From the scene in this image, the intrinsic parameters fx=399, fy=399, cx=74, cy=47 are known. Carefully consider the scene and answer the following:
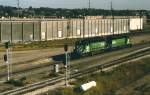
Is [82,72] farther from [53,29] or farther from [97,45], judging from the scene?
[53,29]

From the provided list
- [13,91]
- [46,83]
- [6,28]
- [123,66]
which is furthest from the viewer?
[6,28]

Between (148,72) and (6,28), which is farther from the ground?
(6,28)

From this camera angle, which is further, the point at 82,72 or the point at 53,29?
the point at 53,29

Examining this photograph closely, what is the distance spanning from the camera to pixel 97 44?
73875 millimetres

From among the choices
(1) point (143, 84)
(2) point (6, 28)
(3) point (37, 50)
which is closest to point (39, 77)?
(1) point (143, 84)

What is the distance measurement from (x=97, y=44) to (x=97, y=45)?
0.20m

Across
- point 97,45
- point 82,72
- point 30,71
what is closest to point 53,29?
point 97,45

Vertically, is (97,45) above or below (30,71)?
above

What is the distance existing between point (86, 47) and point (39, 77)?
21.8 meters

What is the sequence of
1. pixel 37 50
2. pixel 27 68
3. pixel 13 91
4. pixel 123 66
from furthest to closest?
pixel 37 50, pixel 123 66, pixel 27 68, pixel 13 91

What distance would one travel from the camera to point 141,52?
8362 centimetres

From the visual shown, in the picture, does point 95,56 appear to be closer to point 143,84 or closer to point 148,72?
point 148,72

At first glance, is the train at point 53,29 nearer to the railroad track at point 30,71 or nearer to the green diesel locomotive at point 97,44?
the green diesel locomotive at point 97,44

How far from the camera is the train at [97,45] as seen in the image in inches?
2717
